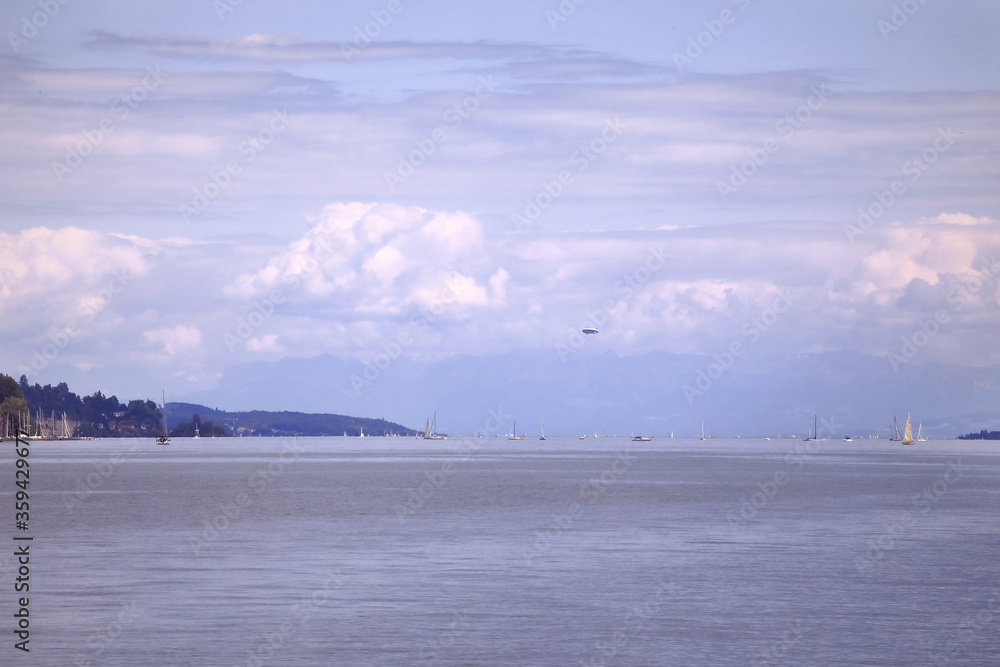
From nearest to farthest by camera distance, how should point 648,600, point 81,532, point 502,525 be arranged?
point 648,600 < point 81,532 < point 502,525

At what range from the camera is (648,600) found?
4025 cm

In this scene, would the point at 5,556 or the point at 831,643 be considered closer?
the point at 831,643

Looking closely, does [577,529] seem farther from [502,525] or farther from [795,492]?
[795,492]

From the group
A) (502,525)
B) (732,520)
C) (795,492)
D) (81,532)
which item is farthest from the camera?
(795,492)

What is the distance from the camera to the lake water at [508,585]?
32562mm

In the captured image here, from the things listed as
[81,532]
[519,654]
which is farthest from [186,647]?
[81,532]

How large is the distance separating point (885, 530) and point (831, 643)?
37460 mm

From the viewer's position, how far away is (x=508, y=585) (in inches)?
1716

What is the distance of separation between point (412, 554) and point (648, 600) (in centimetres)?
1671

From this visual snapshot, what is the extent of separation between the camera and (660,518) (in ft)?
251

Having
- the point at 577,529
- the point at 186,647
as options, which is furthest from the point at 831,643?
the point at 577,529

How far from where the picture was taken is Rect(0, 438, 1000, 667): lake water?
32.6m

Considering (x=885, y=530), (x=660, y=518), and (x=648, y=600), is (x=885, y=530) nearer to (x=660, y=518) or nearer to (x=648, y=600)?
(x=660, y=518)

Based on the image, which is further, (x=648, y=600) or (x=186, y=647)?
(x=648, y=600)
